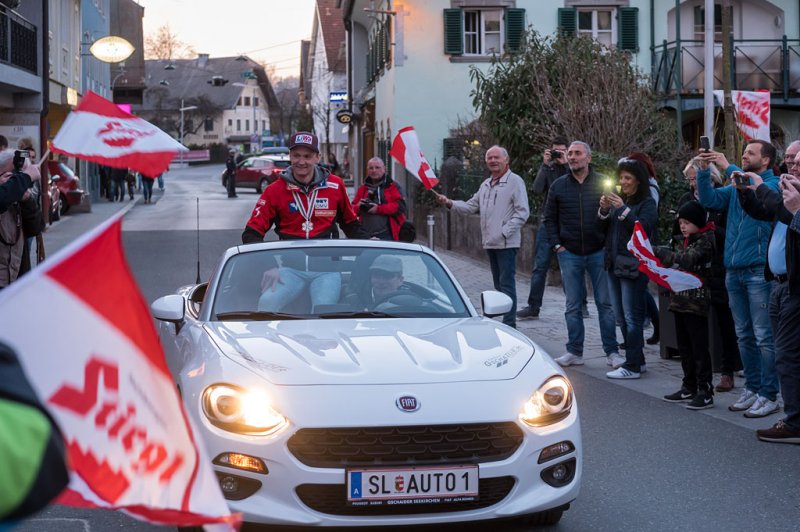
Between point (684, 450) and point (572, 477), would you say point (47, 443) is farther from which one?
point (684, 450)

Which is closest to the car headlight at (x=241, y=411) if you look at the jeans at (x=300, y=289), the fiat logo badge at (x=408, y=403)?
the fiat logo badge at (x=408, y=403)

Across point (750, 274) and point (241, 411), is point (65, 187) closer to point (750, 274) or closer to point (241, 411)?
point (750, 274)

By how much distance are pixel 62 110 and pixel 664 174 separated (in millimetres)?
24551

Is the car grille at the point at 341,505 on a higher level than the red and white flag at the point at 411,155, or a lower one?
lower

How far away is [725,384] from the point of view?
30.6 ft

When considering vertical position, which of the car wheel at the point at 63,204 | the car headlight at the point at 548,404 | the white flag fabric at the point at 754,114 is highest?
the white flag fabric at the point at 754,114

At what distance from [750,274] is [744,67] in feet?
80.1

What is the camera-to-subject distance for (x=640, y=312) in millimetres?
9570

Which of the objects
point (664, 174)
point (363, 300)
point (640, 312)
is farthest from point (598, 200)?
point (664, 174)

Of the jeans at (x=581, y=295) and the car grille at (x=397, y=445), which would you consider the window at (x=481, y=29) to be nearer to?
the jeans at (x=581, y=295)

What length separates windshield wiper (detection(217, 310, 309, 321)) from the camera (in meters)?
6.30

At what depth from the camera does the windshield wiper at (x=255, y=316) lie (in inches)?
248

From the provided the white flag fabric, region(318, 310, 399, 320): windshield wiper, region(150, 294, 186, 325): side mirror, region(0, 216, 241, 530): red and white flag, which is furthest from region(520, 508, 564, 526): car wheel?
the white flag fabric

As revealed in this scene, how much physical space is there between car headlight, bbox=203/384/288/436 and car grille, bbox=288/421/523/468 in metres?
0.13
